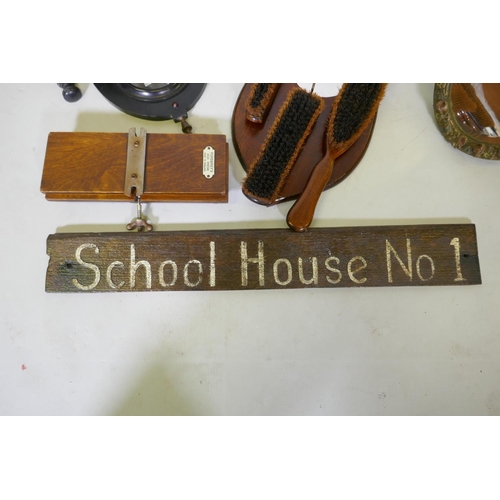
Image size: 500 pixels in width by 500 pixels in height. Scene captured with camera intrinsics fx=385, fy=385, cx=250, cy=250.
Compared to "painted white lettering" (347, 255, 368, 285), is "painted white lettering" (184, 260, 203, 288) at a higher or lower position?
lower

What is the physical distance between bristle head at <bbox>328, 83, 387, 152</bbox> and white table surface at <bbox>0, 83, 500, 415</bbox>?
0.13 meters

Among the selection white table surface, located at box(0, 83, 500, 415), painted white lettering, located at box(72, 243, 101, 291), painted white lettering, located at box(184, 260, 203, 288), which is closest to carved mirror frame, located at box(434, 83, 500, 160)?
white table surface, located at box(0, 83, 500, 415)

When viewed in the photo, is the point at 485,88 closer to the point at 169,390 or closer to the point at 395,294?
the point at 395,294

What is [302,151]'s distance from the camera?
1082 millimetres

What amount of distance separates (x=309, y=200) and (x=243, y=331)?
1.29 feet

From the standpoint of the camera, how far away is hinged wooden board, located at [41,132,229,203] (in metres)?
1.04

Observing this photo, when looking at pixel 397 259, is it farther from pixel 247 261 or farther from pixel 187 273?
pixel 187 273

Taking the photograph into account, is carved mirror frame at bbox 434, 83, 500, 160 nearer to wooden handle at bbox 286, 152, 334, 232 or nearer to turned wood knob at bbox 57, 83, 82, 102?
wooden handle at bbox 286, 152, 334, 232

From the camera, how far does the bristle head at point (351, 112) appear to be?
3.43ft

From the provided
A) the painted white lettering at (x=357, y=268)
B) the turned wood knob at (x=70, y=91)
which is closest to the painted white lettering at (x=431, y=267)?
the painted white lettering at (x=357, y=268)

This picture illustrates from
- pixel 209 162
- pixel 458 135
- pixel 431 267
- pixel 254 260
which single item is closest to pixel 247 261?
pixel 254 260

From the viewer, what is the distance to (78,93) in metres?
1.14

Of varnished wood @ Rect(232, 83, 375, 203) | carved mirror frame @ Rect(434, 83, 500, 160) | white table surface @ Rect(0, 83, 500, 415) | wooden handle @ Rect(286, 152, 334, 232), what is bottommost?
white table surface @ Rect(0, 83, 500, 415)

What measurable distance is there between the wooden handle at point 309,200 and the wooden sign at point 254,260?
4 centimetres
